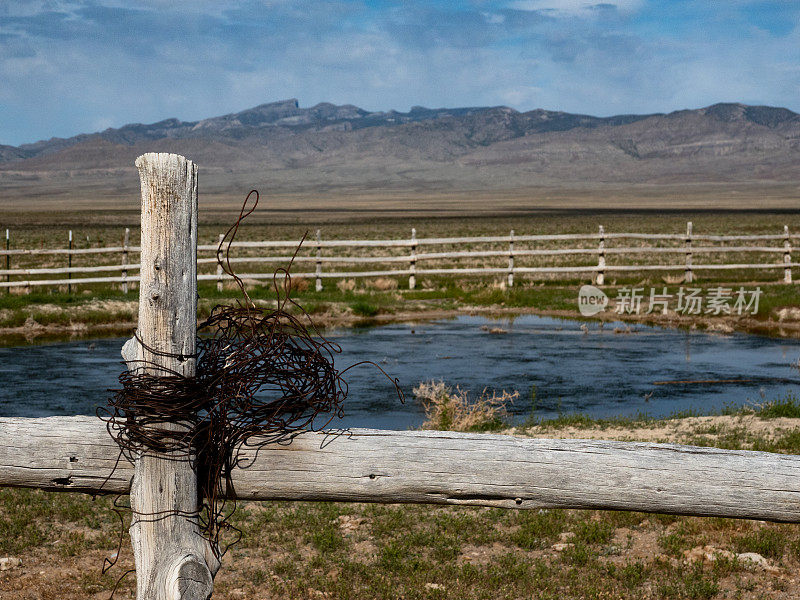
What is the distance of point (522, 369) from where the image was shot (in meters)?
14.6

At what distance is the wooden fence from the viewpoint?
343cm

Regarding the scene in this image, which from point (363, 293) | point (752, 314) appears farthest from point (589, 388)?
point (363, 293)

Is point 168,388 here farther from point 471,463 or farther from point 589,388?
point 589,388

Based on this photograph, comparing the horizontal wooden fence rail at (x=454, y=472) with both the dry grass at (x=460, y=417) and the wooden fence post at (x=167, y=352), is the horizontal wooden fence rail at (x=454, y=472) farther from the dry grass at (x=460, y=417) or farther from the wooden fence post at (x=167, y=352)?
the dry grass at (x=460, y=417)

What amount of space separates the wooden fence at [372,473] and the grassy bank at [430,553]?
5.52 feet

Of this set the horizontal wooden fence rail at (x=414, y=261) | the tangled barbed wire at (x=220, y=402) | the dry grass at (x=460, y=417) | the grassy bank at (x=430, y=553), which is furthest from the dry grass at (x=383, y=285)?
the tangled barbed wire at (x=220, y=402)

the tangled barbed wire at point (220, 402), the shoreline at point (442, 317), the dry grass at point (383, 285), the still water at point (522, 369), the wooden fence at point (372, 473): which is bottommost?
the still water at point (522, 369)

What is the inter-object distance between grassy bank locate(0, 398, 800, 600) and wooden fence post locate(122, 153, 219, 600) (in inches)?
76.6

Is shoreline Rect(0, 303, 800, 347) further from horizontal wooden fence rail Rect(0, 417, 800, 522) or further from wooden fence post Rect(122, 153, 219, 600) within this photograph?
wooden fence post Rect(122, 153, 219, 600)

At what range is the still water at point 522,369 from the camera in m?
11.8

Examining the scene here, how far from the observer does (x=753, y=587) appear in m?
5.35

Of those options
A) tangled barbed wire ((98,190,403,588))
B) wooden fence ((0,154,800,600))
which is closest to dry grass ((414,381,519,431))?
wooden fence ((0,154,800,600))

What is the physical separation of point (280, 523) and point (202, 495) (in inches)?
122

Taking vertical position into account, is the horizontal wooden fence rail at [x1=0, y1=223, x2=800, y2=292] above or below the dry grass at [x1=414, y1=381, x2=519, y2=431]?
above
